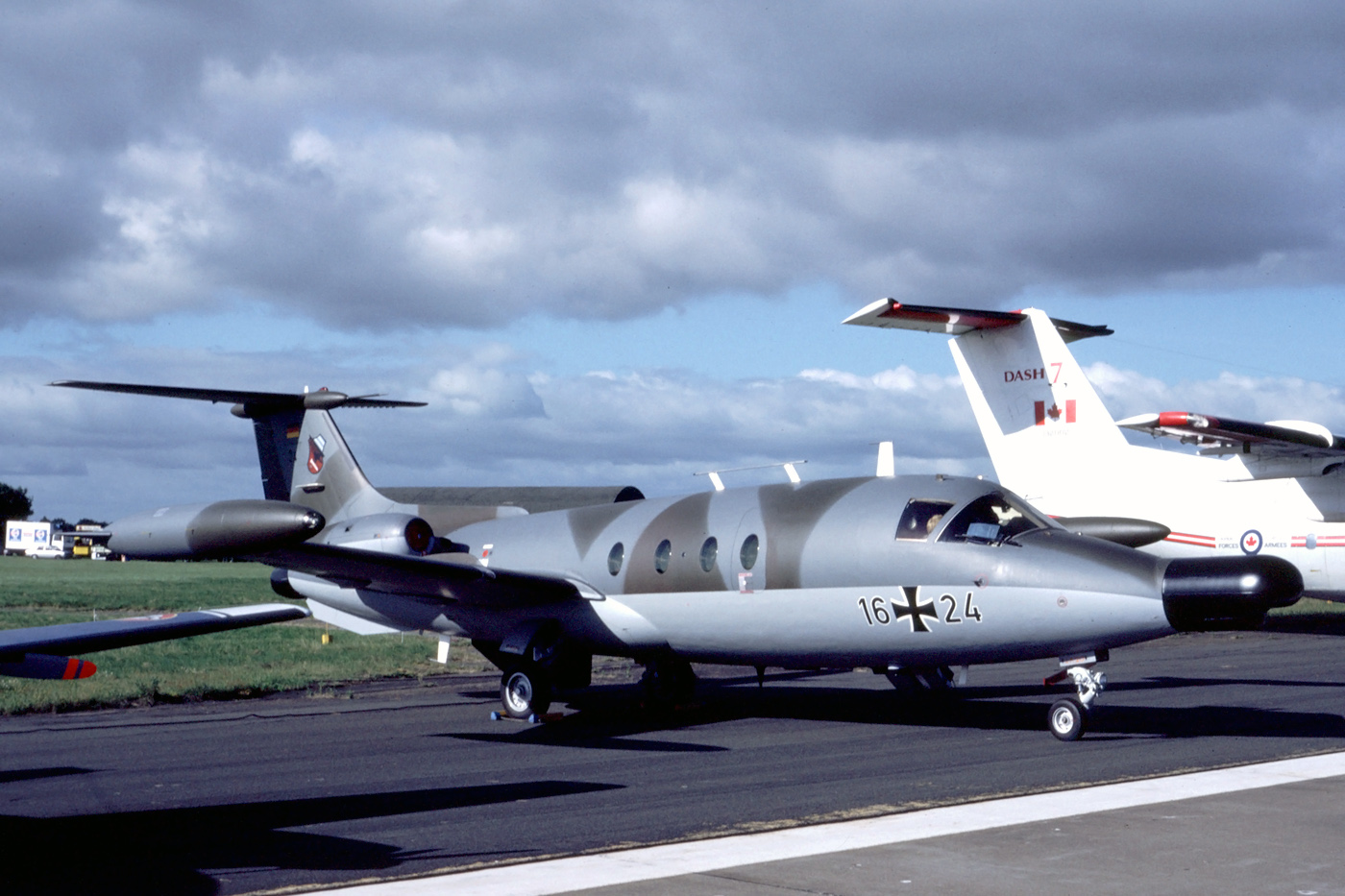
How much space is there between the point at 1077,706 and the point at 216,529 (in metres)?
7.99

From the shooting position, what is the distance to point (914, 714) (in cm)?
1489

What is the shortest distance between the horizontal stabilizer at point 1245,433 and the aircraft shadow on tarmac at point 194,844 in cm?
1611

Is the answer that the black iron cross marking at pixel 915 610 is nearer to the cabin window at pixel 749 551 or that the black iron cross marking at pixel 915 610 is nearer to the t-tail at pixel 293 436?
the cabin window at pixel 749 551

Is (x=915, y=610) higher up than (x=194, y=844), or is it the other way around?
(x=915, y=610)

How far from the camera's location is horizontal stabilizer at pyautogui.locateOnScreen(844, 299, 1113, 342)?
81.9 ft

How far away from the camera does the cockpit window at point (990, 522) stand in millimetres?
12367

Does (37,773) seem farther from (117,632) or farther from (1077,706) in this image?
(1077,706)

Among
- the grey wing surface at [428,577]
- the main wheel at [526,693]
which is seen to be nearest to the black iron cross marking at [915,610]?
the grey wing surface at [428,577]

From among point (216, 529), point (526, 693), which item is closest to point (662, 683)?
point (526, 693)

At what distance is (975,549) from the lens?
12.3m

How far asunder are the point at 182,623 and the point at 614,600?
332 inches

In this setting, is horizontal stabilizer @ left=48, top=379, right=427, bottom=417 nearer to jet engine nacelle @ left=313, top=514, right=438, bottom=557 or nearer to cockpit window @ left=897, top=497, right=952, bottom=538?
jet engine nacelle @ left=313, top=514, right=438, bottom=557

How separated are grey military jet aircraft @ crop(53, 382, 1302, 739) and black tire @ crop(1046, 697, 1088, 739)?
2 centimetres

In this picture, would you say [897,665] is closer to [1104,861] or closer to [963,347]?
[1104,861]
